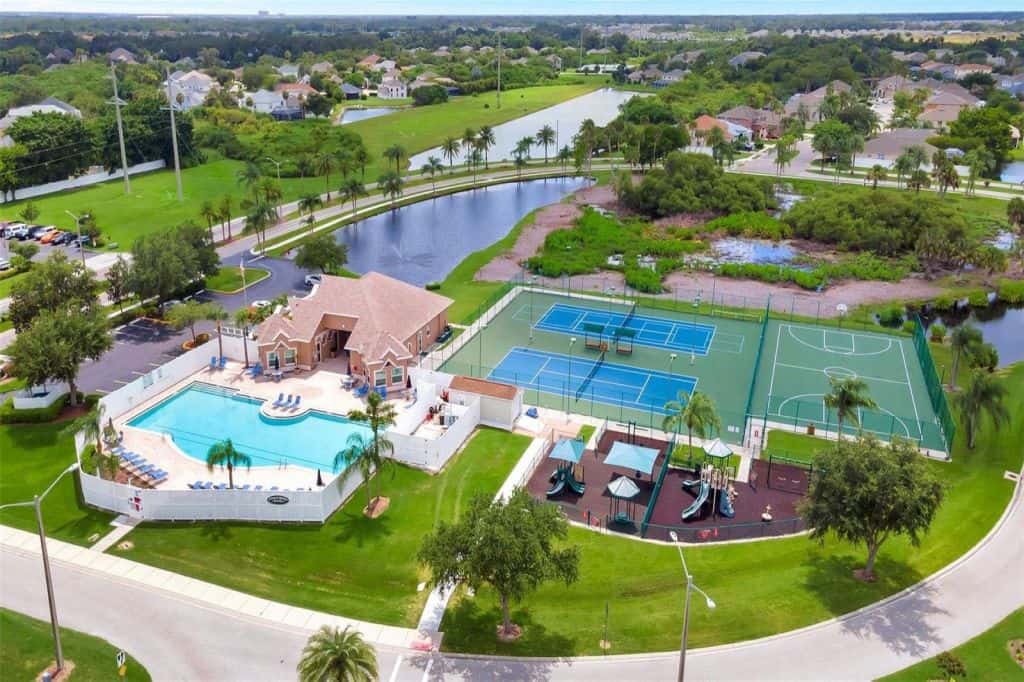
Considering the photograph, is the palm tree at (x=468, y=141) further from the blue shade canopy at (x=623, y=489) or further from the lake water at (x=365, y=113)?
the blue shade canopy at (x=623, y=489)

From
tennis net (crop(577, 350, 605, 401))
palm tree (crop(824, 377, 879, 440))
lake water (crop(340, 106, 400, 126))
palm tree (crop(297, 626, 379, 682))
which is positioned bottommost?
tennis net (crop(577, 350, 605, 401))

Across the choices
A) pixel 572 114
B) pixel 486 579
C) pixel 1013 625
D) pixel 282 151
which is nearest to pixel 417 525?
pixel 486 579

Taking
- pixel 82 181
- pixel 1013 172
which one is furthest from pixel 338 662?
pixel 1013 172

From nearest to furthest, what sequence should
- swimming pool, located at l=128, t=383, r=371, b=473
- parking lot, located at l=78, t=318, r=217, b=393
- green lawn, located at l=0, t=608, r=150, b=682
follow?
1. green lawn, located at l=0, t=608, r=150, b=682
2. swimming pool, located at l=128, t=383, r=371, b=473
3. parking lot, located at l=78, t=318, r=217, b=393

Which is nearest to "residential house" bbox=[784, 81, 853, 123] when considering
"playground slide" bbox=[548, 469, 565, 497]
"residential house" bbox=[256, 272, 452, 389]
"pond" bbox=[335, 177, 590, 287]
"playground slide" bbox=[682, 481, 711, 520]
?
"pond" bbox=[335, 177, 590, 287]

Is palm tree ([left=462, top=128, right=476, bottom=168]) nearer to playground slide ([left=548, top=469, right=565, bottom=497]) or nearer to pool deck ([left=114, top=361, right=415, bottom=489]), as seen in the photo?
pool deck ([left=114, top=361, right=415, bottom=489])

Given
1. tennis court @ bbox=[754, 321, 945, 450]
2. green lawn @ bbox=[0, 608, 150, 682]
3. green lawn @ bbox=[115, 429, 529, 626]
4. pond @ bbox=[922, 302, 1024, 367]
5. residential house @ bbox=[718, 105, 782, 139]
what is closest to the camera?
green lawn @ bbox=[0, 608, 150, 682]

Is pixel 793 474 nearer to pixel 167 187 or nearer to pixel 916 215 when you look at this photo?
pixel 916 215

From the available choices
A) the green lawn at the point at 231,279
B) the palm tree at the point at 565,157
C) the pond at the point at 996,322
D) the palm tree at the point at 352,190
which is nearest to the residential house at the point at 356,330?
the green lawn at the point at 231,279
